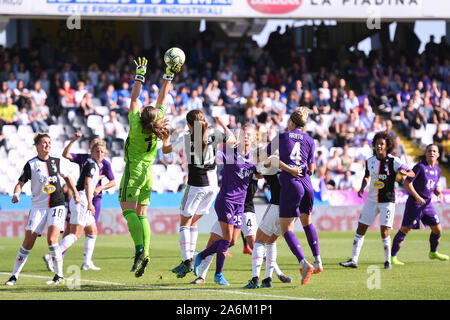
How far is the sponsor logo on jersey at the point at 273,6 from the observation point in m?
27.3

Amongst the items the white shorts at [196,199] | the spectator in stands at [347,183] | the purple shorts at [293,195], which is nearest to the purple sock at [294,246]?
the purple shorts at [293,195]

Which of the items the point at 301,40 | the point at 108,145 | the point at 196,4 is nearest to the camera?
the point at 108,145

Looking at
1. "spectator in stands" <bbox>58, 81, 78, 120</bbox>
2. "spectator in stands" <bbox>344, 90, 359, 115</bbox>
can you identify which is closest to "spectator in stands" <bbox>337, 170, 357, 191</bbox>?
"spectator in stands" <bbox>344, 90, 359, 115</bbox>

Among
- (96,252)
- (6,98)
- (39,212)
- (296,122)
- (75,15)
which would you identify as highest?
(75,15)

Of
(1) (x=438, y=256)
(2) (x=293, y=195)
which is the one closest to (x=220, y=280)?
(2) (x=293, y=195)

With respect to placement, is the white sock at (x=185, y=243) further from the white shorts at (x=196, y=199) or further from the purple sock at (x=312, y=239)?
the purple sock at (x=312, y=239)

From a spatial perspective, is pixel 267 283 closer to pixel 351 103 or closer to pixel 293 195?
pixel 293 195

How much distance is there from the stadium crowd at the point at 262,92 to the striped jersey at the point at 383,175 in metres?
10.5

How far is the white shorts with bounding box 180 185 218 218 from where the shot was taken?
456 inches

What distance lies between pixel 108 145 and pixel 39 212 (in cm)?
1371

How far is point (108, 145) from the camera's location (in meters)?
25.0

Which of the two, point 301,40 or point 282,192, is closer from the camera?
point 282,192
